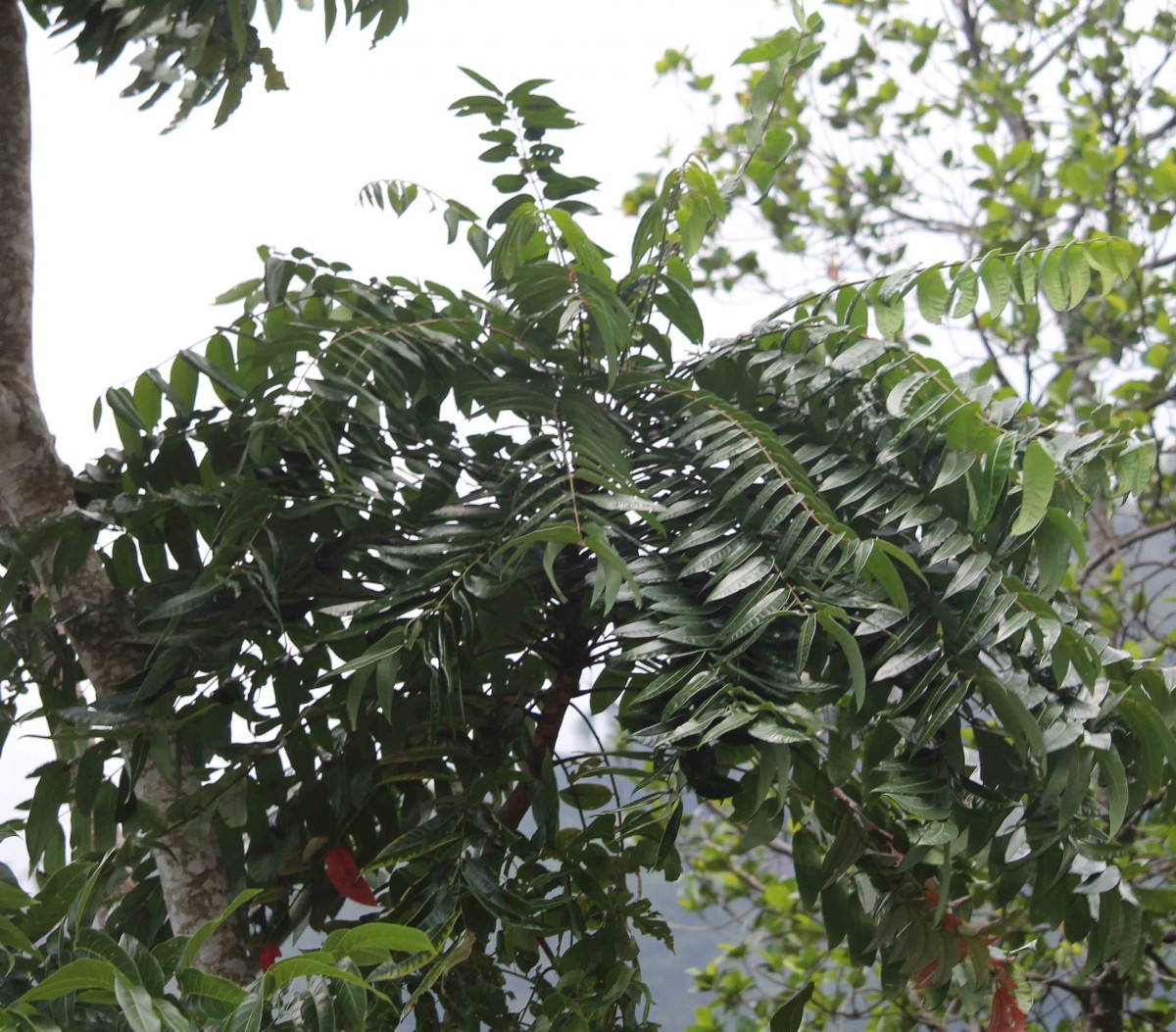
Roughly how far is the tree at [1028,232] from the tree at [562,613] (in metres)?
0.64

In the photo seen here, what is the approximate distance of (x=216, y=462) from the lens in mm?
961

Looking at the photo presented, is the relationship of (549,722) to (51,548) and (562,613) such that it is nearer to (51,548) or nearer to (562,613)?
(562,613)

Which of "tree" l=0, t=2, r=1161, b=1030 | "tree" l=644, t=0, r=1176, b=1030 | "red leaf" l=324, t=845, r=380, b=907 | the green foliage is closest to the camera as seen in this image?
"tree" l=0, t=2, r=1161, b=1030

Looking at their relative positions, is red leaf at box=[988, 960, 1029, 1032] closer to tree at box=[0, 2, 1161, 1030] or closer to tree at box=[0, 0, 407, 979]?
tree at box=[0, 2, 1161, 1030]

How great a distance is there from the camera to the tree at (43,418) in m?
0.93

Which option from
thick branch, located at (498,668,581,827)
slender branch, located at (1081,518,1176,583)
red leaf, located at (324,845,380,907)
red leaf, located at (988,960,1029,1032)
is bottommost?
red leaf, located at (988,960,1029,1032)

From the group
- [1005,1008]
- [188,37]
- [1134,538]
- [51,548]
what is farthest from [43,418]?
[1134,538]

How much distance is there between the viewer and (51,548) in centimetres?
96

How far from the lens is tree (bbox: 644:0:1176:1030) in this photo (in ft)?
5.94

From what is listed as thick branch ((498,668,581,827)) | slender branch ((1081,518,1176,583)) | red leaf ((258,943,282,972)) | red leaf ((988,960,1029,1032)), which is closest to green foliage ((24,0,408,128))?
thick branch ((498,668,581,827))

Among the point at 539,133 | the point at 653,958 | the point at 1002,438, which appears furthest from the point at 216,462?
the point at 653,958

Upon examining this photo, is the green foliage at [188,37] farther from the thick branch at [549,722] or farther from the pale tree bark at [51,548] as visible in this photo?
the thick branch at [549,722]

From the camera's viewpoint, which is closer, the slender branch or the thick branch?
the thick branch

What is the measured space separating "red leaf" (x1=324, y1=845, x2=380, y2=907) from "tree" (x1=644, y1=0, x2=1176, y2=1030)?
0.87 metres
